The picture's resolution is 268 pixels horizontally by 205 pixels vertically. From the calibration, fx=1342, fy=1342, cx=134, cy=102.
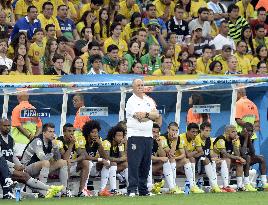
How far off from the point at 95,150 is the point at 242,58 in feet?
21.8

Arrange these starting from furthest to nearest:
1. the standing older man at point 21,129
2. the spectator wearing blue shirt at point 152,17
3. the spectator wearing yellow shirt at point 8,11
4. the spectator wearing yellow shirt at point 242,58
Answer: the spectator wearing blue shirt at point 152,17 → the spectator wearing yellow shirt at point 242,58 → the spectator wearing yellow shirt at point 8,11 → the standing older man at point 21,129

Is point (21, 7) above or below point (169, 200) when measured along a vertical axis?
above

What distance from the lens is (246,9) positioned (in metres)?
32.4

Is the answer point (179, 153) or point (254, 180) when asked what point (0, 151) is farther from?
point (254, 180)

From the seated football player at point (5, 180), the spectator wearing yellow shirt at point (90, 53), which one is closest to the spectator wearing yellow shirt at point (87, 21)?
the spectator wearing yellow shirt at point (90, 53)

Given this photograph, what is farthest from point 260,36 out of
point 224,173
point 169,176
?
point 169,176

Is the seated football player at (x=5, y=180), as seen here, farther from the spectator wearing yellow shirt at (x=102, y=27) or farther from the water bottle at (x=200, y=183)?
the spectator wearing yellow shirt at (x=102, y=27)

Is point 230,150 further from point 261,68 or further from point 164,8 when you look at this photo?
point 164,8

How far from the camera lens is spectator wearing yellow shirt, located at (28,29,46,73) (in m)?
26.6

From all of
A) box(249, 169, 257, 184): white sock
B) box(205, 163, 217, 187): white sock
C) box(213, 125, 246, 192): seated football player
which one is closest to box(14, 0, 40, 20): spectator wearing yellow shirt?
box(213, 125, 246, 192): seated football player

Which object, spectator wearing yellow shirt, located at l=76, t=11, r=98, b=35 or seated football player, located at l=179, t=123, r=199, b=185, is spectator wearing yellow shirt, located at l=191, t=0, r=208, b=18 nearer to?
spectator wearing yellow shirt, located at l=76, t=11, r=98, b=35

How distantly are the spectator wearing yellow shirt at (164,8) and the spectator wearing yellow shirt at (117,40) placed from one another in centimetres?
232

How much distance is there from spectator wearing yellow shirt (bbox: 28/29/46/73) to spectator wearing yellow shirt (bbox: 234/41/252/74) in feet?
15.3

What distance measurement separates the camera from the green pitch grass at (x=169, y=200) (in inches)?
817
